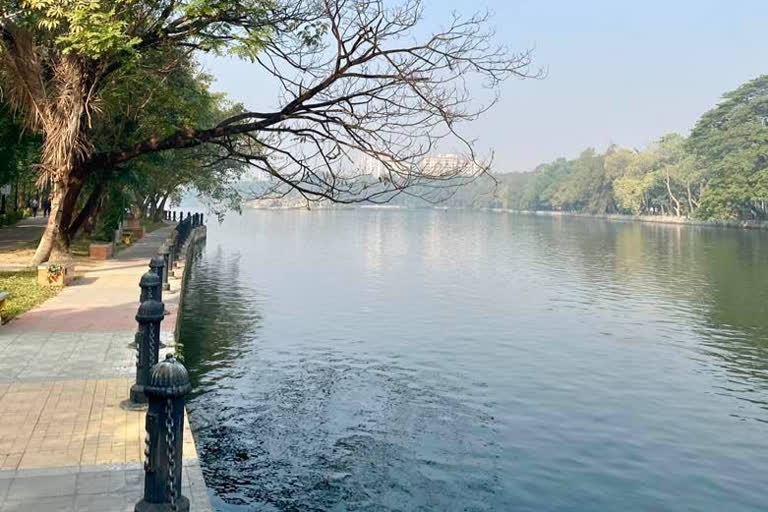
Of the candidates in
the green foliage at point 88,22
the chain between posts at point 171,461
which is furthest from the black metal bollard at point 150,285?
the green foliage at point 88,22

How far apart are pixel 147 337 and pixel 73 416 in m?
1.15

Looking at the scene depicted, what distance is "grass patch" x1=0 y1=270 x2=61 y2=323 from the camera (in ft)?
52.0

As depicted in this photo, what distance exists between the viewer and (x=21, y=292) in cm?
1812

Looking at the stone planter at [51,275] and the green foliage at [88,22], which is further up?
A: the green foliage at [88,22]

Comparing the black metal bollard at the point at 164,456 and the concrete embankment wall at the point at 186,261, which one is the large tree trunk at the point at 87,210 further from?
the black metal bollard at the point at 164,456

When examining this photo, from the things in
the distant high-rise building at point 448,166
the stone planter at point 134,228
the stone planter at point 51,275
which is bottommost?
the stone planter at point 51,275

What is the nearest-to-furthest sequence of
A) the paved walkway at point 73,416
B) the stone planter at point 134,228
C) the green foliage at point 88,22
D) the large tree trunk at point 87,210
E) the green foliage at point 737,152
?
the paved walkway at point 73,416, the green foliage at point 88,22, the large tree trunk at point 87,210, the stone planter at point 134,228, the green foliage at point 737,152

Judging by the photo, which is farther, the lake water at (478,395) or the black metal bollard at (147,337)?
the lake water at (478,395)

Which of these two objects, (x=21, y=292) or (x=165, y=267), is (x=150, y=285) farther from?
(x=165, y=267)

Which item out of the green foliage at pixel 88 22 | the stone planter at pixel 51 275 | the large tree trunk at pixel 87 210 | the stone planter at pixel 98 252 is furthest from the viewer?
the stone planter at pixel 98 252

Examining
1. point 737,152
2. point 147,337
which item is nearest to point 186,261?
point 147,337

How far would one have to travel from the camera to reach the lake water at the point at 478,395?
10.2 m

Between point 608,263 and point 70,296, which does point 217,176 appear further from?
point 70,296

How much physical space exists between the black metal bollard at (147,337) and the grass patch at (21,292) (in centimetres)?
709
